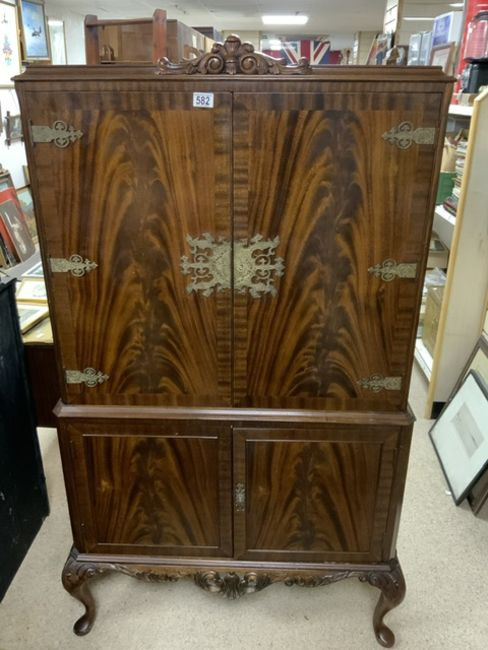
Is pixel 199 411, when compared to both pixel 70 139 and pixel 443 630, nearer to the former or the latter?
pixel 70 139

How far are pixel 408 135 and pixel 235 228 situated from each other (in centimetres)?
38

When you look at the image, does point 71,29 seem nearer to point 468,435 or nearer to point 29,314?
point 29,314

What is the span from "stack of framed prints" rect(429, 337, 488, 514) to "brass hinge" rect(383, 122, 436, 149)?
1.31 metres

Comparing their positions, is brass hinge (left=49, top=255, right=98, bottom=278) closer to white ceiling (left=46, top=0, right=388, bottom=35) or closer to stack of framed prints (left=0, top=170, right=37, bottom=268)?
stack of framed prints (left=0, top=170, right=37, bottom=268)

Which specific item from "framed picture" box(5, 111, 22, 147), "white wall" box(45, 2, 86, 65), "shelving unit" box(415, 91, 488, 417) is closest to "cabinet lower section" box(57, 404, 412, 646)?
"shelving unit" box(415, 91, 488, 417)

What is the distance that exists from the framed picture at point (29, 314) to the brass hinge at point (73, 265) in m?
0.73

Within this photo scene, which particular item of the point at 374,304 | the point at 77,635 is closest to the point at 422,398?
the point at 374,304

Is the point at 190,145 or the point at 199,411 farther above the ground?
the point at 190,145

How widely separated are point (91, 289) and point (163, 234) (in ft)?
0.68

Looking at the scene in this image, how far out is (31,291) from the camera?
Result: 224 centimetres

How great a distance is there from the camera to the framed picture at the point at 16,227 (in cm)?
270

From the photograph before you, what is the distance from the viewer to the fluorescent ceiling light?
798 cm

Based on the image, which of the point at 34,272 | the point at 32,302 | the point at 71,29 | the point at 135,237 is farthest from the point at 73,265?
the point at 71,29

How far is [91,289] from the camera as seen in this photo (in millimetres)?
1225
